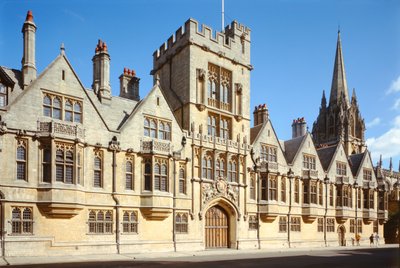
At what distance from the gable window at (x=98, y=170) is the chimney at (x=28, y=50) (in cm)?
653

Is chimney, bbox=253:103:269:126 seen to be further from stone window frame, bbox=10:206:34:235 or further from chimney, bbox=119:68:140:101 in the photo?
stone window frame, bbox=10:206:34:235

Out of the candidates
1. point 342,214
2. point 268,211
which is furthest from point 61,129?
point 342,214

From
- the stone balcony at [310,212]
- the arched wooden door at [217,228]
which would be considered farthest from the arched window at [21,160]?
the stone balcony at [310,212]

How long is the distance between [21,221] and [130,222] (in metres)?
7.41

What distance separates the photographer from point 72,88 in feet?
82.9

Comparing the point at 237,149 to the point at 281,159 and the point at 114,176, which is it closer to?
the point at 281,159

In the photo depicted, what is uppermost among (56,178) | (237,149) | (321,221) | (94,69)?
(94,69)

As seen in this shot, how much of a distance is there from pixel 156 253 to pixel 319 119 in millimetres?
61443

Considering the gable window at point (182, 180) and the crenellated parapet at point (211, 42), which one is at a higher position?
the crenellated parapet at point (211, 42)

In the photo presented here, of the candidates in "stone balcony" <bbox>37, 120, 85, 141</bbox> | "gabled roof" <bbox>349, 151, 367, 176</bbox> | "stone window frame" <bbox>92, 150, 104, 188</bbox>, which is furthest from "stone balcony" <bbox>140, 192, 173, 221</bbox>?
"gabled roof" <bbox>349, 151, 367, 176</bbox>

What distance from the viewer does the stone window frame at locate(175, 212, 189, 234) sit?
1161 inches

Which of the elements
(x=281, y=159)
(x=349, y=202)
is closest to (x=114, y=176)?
(x=281, y=159)

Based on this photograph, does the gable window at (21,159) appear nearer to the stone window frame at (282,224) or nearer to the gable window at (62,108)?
the gable window at (62,108)

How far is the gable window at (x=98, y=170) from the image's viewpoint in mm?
25750
